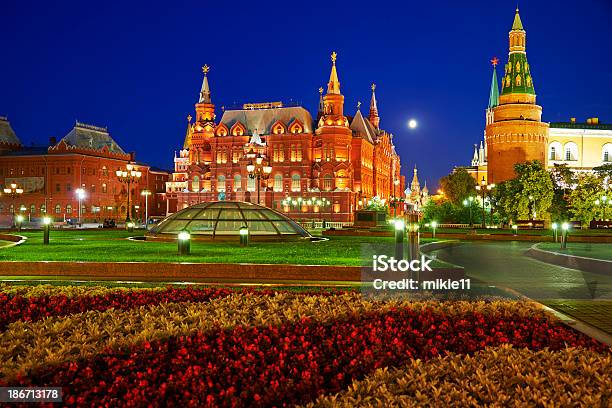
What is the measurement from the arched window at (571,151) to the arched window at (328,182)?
50240mm

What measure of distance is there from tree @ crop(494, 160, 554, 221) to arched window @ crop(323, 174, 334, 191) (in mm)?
29917

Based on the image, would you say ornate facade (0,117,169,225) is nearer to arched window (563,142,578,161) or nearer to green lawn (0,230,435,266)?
green lawn (0,230,435,266)

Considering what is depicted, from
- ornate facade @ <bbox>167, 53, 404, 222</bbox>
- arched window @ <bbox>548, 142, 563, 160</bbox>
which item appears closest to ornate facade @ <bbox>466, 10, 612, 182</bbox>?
arched window @ <bbox>548, 142, 563, 160</bbox>

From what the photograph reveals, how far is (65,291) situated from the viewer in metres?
10.6

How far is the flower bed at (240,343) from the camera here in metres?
5.57

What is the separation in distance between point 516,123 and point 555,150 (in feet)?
75.9

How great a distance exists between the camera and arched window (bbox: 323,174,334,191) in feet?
276

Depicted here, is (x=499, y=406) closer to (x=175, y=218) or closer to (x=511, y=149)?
(x=175, y=218)

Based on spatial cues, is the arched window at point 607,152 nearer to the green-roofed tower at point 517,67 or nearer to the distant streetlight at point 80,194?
the green-roofed tower at point 517,67

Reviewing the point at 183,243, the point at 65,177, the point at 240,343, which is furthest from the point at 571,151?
the point at 240,343

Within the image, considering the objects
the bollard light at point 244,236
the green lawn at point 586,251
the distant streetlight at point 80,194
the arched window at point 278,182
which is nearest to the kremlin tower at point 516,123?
the arched window at point 278,182

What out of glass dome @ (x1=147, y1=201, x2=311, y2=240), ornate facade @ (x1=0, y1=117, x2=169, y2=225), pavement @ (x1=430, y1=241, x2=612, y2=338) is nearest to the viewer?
pavement @ (x1=430, y1=241, x2=612, y2=338)

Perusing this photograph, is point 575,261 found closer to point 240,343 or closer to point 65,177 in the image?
point 240,343

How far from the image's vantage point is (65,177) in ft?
284
